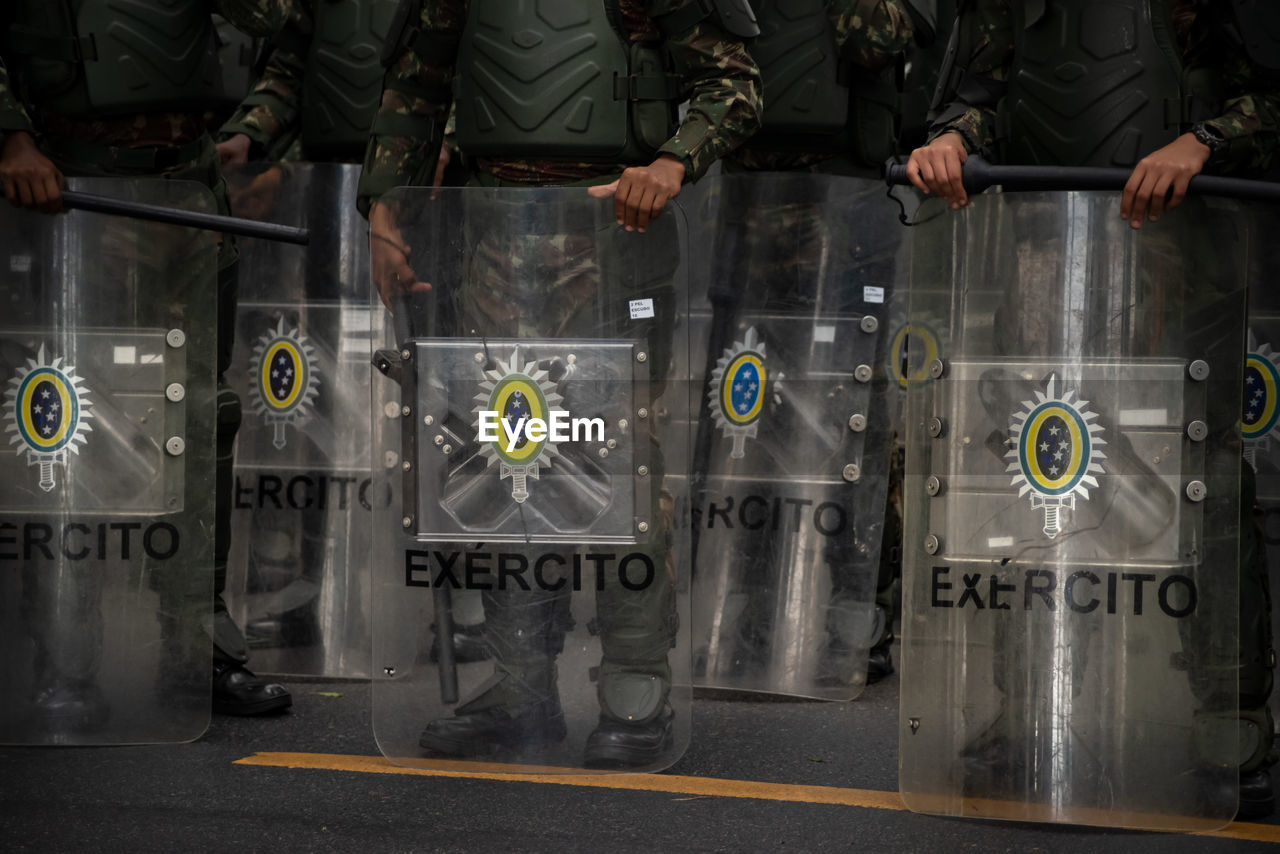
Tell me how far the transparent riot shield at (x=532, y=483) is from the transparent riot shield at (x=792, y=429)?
0.99 m

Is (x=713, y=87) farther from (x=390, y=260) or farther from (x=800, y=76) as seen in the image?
(x=800, y=76)

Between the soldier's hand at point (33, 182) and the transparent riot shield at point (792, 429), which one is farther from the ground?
the soldier's hand at point (33, 182)

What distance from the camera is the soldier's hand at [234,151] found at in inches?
205

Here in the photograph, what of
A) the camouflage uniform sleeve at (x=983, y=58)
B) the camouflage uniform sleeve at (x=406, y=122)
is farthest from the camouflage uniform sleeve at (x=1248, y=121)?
the camouflage uniform sleeve at (x=406, y=122)

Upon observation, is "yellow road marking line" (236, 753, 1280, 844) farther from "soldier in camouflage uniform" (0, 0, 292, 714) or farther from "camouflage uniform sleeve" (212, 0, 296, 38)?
"camouflage uniform sleeve" (212, 0, 296, 38)

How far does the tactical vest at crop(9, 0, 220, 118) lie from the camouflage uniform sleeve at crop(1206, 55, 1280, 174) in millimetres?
2567

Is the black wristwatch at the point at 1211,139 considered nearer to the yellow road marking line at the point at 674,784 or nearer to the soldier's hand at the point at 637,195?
the soldier's hand at the point at 637,195

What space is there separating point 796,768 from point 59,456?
186 cm

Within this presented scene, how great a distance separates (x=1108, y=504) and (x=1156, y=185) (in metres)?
0.61

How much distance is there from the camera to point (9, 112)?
4.21 m

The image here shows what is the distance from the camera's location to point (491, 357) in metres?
3.80

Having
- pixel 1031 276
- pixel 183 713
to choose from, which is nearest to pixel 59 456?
pixel 183 713

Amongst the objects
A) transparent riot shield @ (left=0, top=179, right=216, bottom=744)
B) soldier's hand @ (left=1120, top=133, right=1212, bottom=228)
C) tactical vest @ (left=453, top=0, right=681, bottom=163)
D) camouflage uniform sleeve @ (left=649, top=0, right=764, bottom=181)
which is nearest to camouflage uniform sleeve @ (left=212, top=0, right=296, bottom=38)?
transparent riot shield @ (left=0, top=179, right=216, bottom=744)

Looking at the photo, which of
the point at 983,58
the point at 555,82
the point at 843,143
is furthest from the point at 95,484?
the point at 843,143
